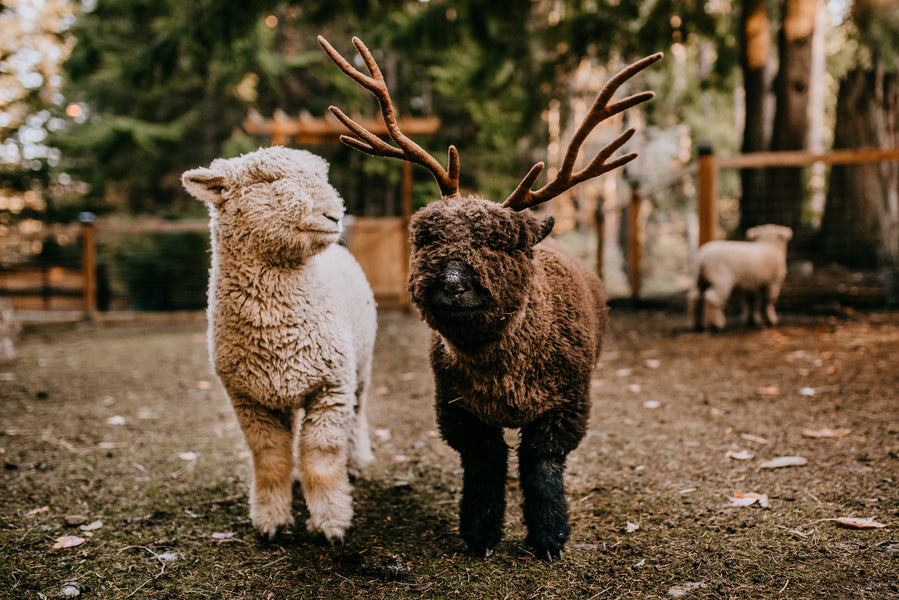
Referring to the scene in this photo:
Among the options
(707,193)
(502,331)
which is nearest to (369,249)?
(707,193)

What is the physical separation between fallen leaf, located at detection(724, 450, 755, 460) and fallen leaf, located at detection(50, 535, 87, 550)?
12.0 ft

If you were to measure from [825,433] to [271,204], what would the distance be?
3781 millimetres

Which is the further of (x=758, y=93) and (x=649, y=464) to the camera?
(x=758, y=93)

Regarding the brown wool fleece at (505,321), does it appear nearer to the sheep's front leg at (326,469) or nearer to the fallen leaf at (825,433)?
the sheep's front leg at (326,469)

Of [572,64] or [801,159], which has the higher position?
[572,64]

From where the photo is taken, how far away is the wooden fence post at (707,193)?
7863 mm

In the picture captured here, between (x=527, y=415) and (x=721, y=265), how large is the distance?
5344 mm

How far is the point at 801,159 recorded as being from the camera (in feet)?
25.7

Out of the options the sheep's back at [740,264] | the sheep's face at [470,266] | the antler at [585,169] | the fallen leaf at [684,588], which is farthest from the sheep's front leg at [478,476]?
the sheep's back at [740,264]

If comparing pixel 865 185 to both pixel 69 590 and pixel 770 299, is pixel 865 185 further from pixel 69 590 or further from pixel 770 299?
pixel 69 590

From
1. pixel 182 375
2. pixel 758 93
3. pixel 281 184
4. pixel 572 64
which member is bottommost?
pixel 182 375

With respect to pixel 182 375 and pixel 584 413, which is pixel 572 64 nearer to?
pixel 182 375

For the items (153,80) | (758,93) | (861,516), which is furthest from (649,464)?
(153,80)

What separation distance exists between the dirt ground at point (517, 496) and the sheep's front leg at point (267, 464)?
0.39 ft
